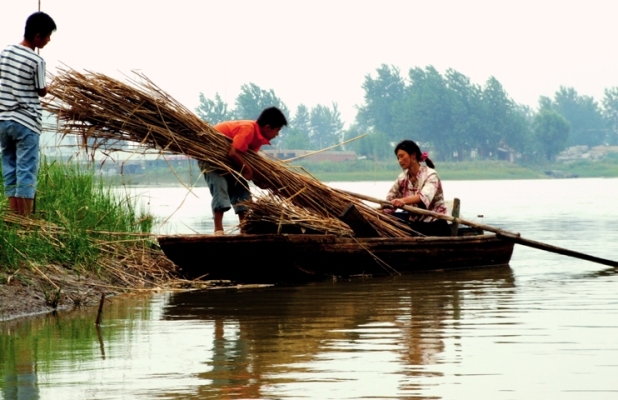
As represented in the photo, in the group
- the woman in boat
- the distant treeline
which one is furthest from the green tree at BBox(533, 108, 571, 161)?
the woman in boat

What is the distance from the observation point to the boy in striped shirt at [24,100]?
7574 millimetres

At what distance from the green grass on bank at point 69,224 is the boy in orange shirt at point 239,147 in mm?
857

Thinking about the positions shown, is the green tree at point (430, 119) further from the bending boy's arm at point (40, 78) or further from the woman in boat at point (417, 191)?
the bending boy's arm at point (40, 78)

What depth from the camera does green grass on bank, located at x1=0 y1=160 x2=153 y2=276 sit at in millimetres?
7430

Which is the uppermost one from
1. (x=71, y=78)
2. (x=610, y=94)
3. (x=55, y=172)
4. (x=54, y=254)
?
(x=610, y=94)

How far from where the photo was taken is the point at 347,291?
8312 millimetres

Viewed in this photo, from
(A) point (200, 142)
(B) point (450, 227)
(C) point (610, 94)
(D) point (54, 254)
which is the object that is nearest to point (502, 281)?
(B) point (450, 227)

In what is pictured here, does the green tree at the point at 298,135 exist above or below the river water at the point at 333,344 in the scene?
above

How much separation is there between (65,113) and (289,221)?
1.90m

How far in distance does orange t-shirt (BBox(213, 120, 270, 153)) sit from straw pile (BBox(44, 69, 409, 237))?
9 centimetres

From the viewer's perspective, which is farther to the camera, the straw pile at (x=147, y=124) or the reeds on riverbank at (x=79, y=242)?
the straw pile at (x=147, y=124)

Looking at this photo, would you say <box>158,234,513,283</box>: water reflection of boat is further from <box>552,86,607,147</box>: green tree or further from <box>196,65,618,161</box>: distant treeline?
<box>552,86,607,147</box>: green tree

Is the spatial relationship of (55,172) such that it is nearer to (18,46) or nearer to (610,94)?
(18,46)

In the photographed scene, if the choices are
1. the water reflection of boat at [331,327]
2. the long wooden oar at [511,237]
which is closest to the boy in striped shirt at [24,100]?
the water reflection of boat at [331,327]
